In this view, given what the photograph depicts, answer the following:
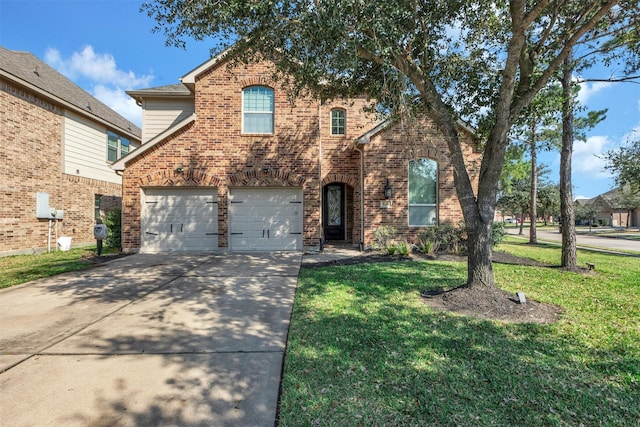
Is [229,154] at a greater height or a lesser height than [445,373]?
greater

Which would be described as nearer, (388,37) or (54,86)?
(388,37)

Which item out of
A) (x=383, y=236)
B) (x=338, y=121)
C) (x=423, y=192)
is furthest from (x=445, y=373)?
(x=338, y=121)

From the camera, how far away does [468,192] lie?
5.02 meters

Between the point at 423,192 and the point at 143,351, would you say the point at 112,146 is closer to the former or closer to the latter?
the point at 423,192

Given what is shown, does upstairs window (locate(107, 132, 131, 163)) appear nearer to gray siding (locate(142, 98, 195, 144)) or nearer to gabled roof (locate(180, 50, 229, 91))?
gray siding (locate(142, 98, 195, 144))

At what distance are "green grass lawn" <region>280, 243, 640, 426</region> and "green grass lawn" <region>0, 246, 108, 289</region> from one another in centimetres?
640

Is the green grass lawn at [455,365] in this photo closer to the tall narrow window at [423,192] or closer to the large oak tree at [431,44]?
the large oak tree at [431,44]

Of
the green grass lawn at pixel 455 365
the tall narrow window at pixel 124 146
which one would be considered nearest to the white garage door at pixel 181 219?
the green grass lawn at pixel 455 365

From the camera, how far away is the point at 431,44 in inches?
222

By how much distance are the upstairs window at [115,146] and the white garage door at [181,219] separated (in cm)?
623

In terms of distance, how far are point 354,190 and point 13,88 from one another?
12.1 meters

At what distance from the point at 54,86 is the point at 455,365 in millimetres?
16635

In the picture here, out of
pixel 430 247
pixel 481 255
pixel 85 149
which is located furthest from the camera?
pixel 85 149

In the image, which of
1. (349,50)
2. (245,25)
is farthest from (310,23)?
(245,25)
